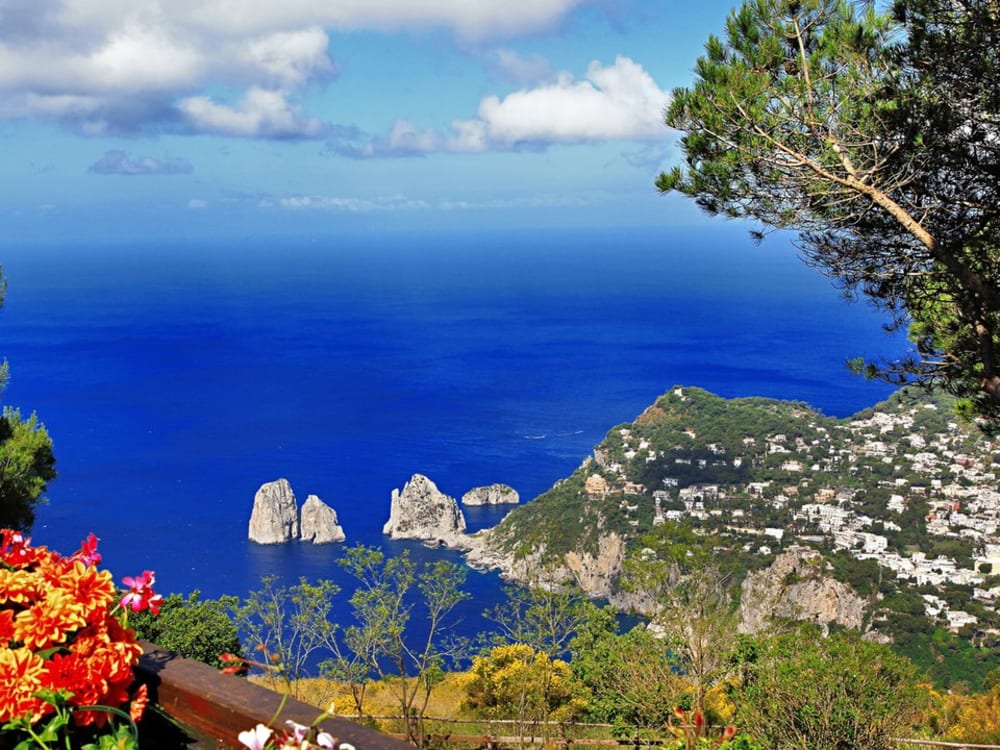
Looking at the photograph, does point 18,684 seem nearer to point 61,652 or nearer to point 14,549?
point 61,652

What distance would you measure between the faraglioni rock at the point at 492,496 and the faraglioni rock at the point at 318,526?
263 inches

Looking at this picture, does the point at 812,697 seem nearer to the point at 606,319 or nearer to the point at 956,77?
the point at 956,77

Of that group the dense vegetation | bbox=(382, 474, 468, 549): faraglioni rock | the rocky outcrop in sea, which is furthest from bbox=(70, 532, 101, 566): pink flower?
the rocky outcrop in sea

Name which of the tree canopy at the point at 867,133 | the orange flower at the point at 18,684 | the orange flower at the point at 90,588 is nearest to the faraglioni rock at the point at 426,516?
the tree canopy at the point at 867,133

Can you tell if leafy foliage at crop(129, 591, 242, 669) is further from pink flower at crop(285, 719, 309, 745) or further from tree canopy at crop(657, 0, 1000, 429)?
pink flower at crop(285, 719, 309, 745)

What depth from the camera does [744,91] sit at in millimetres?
4664

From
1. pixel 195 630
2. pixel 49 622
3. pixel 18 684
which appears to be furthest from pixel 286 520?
pixel 18 684

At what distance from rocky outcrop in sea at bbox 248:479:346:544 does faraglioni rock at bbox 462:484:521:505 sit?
6530 mm

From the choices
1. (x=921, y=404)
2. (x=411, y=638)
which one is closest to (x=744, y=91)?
(x=411, y=638)

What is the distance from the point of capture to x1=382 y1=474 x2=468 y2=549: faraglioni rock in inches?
1416

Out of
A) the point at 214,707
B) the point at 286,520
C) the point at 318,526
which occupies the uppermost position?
the point at 214,707

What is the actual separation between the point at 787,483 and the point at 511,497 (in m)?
13.5

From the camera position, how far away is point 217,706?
149 centimetres

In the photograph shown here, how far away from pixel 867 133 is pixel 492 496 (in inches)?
1421
